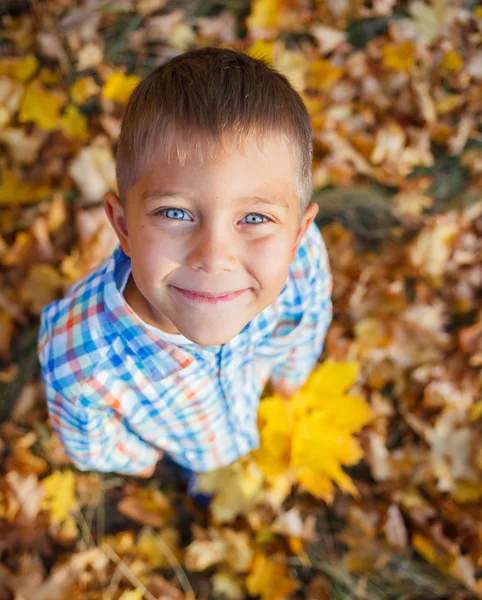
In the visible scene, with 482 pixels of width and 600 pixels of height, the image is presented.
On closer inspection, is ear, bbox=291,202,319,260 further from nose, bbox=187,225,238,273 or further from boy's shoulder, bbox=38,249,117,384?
boy's shoulder, bbox=38,249,117,384

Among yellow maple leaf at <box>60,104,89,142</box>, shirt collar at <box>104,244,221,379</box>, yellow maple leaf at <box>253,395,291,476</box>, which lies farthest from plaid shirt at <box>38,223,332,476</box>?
yellow maple leaf at <box>60,104,89,142</box>

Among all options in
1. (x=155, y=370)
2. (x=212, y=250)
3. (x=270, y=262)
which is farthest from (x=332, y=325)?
(x=212, y=250)

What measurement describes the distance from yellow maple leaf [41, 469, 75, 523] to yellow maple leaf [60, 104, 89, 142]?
Answer: 1.41 m

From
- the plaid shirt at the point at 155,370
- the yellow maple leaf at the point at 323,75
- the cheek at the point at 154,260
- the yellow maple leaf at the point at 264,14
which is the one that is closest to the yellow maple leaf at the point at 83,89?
the yellow maple leaf at the point at 264,14

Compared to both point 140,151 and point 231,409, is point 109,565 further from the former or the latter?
point 140,151

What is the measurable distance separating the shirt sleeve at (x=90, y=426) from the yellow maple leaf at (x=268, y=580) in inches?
20.3

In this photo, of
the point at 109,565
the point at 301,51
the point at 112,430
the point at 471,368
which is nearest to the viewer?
the point at 112,430

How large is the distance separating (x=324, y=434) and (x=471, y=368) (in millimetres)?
650

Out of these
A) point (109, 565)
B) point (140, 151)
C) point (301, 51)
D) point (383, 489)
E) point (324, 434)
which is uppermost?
point (140, 151)

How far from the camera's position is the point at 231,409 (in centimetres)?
165

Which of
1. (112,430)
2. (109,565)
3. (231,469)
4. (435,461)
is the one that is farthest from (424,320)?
(109,565)

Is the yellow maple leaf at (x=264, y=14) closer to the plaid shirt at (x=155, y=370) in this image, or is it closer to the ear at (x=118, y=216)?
the plaid shirt at (x=155, y=370)

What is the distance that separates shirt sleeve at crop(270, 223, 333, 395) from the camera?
1.68 meters

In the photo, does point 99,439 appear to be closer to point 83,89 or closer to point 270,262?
point 270,262
